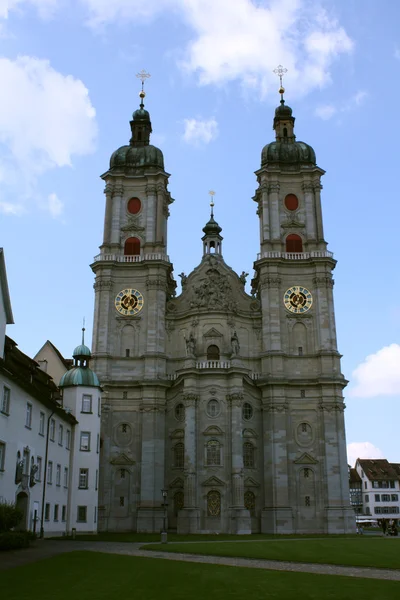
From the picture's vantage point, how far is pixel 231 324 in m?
75.8

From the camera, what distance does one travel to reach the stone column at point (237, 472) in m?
64.9

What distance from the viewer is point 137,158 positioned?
84.8 meters

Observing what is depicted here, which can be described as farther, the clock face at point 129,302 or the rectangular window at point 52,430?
the clock face at point 129,302

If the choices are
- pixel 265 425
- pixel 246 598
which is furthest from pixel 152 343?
pixel 246 598

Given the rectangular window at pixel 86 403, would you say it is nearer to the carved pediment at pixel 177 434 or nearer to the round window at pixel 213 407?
the round window at pixel 213 407

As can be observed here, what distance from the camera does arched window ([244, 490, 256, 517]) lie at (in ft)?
229

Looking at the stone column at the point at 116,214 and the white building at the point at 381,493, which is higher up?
the stone column at the point at 116,214

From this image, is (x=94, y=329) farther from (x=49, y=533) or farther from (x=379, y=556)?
(x=379, y=556)

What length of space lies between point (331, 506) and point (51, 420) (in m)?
34.1

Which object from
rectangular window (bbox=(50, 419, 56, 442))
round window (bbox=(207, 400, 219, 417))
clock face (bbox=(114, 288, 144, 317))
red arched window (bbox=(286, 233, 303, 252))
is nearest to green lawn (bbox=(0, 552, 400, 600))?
rectangular window (bbox=(50, 419, 56, 442))

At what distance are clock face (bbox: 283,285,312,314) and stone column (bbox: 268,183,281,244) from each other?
6609 millimetres

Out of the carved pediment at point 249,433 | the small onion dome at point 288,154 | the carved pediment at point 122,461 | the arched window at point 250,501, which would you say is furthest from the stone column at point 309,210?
the carved pediment at point 122,461

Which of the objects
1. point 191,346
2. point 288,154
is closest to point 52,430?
point 191,346

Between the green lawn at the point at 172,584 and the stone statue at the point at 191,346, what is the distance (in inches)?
1811
